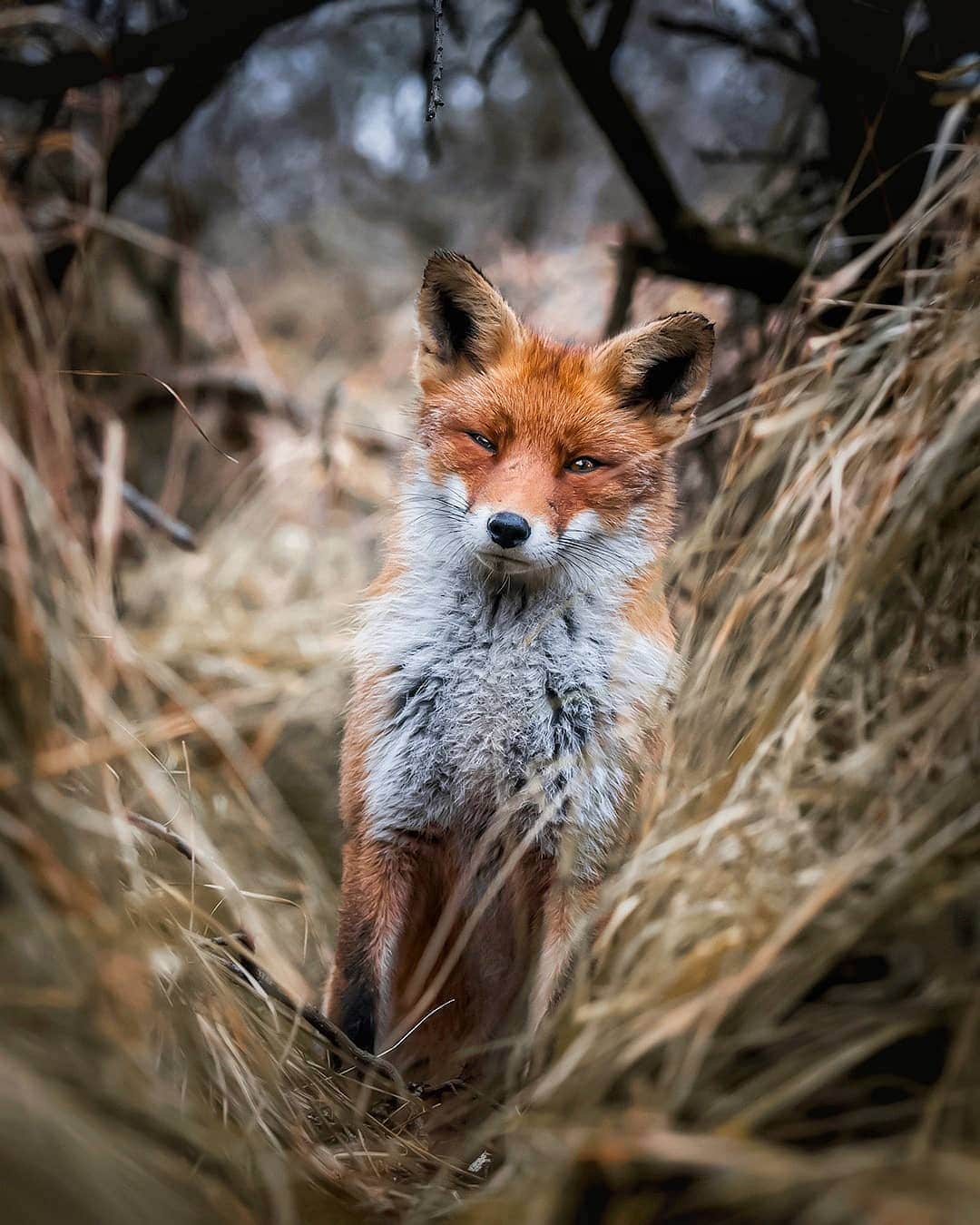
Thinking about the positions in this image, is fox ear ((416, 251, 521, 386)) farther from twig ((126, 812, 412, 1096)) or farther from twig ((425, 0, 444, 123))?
twig ((126, 812, 412, 1096))

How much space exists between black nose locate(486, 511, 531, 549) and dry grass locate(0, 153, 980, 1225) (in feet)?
1.10

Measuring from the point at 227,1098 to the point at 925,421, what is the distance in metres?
1.56

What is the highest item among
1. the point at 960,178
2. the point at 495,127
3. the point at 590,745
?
the point at 495,127

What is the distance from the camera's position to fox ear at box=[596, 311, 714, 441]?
2.55 meters

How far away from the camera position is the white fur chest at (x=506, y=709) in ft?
7.54

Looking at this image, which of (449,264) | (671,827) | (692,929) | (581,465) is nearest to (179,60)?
(449,264)

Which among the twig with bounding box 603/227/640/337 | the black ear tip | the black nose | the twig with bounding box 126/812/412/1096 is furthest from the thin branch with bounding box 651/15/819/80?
the twig with bounding box 126/812/412/1096

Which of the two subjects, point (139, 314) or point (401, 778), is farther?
point (139, 314)

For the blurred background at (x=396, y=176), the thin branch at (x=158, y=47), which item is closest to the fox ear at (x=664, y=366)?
the blurred background at (x=396, y=176)

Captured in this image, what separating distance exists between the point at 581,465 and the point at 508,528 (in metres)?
0.35

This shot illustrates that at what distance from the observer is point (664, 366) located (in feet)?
8.68

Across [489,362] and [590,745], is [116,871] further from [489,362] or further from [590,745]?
[489,362]

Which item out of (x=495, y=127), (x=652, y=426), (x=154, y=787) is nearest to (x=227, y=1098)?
(x=154, y=787)

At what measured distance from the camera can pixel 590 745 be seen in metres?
2.33
